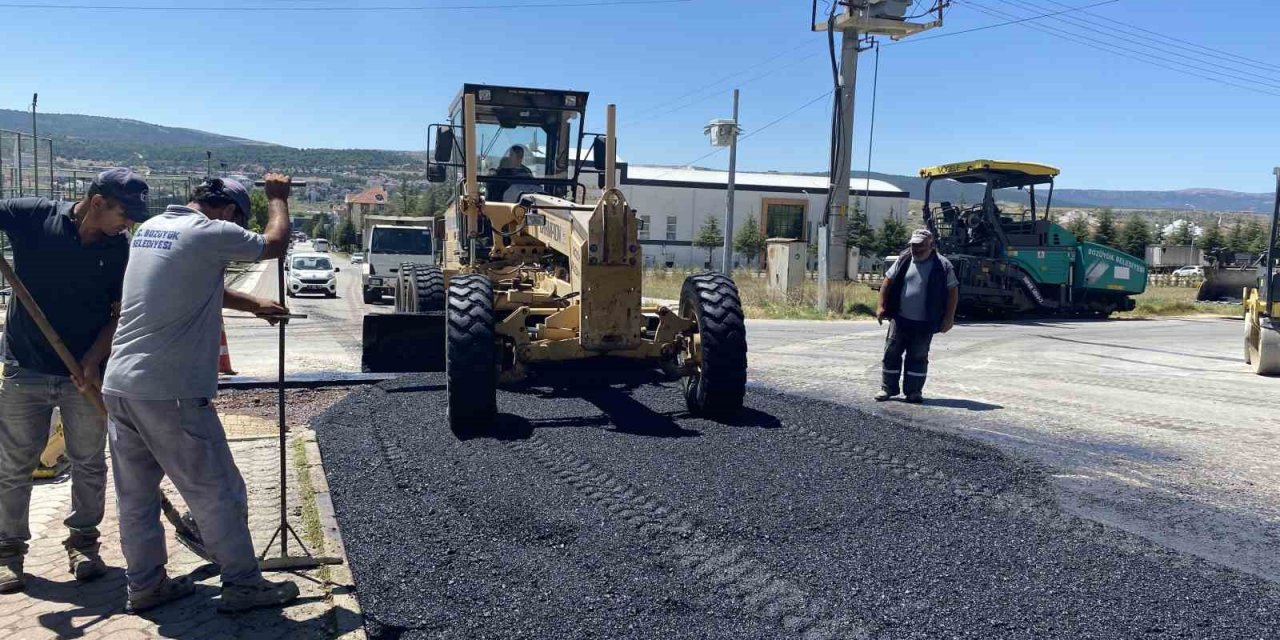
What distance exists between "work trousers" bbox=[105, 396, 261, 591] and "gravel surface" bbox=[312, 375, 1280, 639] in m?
0.55

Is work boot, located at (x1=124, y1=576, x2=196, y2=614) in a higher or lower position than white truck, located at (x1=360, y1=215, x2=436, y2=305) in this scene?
lower

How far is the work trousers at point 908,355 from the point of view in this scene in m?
8.54

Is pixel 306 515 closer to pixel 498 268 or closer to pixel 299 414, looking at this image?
pixel 299 414

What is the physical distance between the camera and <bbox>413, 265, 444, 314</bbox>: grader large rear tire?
10.2 meters

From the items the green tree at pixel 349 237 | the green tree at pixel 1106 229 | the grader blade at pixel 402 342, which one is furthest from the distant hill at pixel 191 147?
the grader blade at pixel 402 342

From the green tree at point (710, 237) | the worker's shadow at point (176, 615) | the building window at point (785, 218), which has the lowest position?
the worker's shadow at point (176, 615)

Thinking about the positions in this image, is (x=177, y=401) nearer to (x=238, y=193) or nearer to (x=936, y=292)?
(x=238, y=193)

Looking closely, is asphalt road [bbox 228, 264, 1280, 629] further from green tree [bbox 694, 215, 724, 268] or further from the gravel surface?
green tree [bbox 694, 215, 724, 268]

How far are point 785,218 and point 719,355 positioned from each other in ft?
146

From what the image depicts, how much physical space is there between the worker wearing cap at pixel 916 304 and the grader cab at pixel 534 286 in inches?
69.1

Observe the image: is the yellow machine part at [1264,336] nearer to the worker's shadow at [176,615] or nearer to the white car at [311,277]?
the worker's shadow at [176,615]

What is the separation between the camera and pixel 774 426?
7.16 m

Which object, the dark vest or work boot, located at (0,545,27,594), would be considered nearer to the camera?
work boot, located at (0,545,27,594)

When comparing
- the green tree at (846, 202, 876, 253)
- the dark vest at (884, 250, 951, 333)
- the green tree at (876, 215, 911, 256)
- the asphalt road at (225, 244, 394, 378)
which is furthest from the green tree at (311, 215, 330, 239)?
the dark vest at (884, 250, 951, 333)
